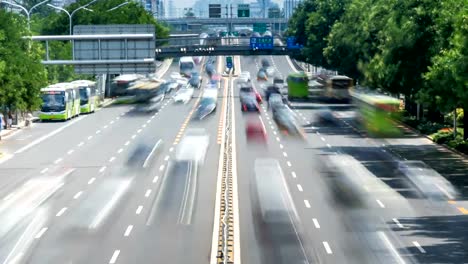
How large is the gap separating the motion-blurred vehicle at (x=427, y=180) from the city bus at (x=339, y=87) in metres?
78.2

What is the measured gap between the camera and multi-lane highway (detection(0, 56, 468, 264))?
127 feet

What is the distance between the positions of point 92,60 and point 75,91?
19.5 ft

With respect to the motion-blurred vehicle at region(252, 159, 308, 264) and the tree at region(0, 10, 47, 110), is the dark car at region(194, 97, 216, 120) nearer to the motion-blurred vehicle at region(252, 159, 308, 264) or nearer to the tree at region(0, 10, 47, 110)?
the tree at region(0, 10, 47, 110)

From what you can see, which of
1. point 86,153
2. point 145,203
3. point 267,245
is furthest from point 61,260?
point 86,153

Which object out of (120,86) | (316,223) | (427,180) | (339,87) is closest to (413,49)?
(427,180)

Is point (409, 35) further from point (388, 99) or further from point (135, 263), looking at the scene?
point (135, 263)

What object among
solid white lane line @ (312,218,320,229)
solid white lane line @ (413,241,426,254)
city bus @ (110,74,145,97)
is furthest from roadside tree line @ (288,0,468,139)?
city bus @ (110,74,145,97)

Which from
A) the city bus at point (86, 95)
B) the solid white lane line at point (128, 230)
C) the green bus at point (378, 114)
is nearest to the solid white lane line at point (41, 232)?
the solid white lane line at point (128, 230)

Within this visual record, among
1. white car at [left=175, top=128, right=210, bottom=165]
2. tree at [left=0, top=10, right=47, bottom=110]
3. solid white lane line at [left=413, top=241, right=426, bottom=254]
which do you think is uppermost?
tree at [left=0, top=10, right=47, bottom=110]

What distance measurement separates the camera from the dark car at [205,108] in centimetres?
10888

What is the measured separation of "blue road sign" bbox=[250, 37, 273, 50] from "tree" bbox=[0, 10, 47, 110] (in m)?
78.4

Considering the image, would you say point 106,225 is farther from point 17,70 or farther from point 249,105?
point 249,105

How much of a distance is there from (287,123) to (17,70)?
75.3 ft

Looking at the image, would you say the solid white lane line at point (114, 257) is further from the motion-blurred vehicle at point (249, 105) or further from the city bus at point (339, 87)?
the city bus at point (339, 87)
